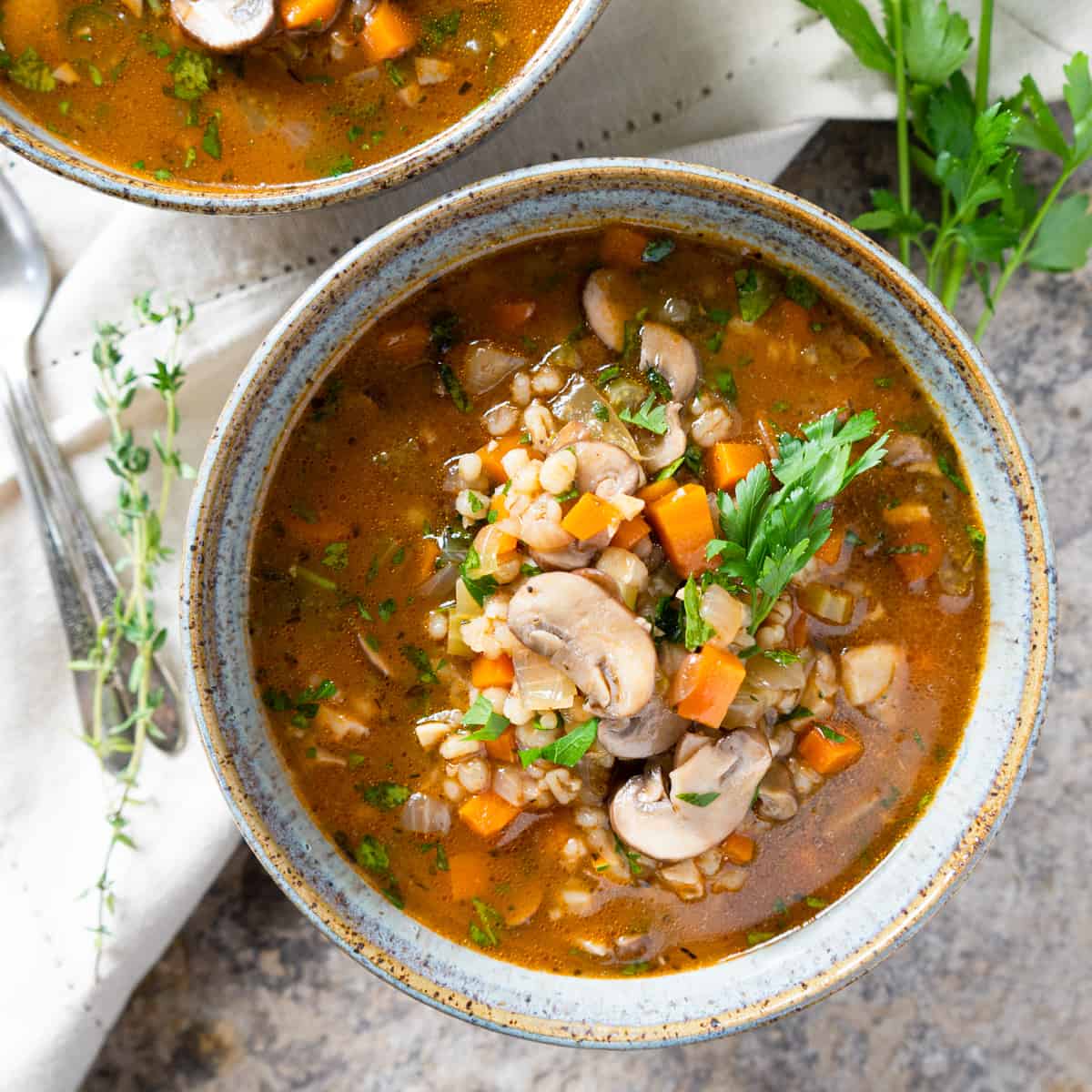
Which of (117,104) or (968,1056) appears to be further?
(968,1056)

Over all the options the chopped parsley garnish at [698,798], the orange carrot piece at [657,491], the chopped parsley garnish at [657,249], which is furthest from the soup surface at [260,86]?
the chopped parsley garnish at [698,798]

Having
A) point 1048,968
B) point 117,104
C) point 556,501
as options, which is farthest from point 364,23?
point 1048,968

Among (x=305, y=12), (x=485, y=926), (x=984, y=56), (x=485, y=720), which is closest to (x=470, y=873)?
(x=485, y=926)

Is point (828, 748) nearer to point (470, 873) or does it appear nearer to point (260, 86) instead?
point (470, 873)

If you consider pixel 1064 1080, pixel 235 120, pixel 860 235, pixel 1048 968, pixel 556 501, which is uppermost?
pixel 235 120

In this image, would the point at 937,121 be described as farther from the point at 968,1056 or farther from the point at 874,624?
the point at 968,1056

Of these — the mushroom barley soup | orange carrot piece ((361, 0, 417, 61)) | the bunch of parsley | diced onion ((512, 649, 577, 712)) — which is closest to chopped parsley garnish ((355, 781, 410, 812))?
the mushroom barley soup

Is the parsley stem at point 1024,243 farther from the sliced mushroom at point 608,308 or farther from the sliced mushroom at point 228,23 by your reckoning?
the sliced mushroom at point 228,23
